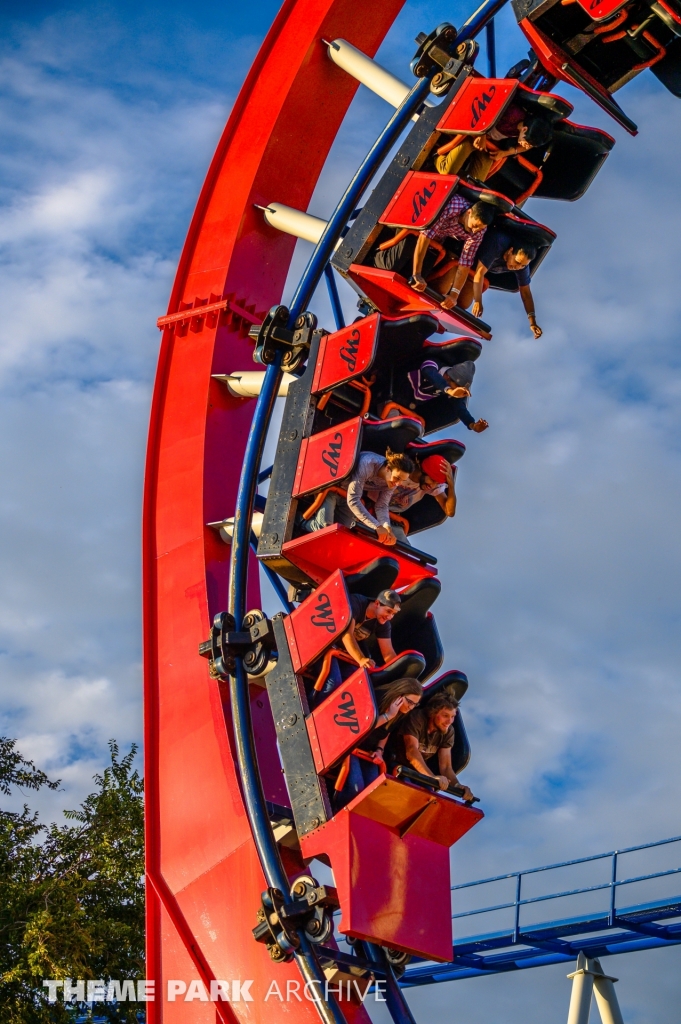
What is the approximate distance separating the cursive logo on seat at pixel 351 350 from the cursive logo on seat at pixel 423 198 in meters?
0.94

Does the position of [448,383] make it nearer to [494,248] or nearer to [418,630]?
[494,248]

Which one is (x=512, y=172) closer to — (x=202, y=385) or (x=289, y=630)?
(x=202, y=385)

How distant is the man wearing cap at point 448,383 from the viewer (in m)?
10.9

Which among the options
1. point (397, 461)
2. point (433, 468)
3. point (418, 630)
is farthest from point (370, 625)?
point (433, 468)

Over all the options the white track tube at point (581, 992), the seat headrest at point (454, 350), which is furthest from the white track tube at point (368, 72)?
the white track tube at point (581, 992)

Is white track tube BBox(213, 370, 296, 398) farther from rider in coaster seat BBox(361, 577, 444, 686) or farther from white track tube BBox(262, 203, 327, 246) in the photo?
rider in coaster seat BBox(361, 577, 444, 686)

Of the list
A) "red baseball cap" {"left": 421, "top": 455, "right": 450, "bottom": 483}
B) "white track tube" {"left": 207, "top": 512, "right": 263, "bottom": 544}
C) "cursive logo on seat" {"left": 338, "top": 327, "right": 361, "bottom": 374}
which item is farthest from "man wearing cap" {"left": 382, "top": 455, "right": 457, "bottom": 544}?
"white track tube" {"left": 207, "top": 512, "right": 263, "bottom": 544}

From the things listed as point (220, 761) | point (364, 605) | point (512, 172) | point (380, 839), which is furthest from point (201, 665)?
point (512, 172)

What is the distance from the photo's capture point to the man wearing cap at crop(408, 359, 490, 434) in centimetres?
1093

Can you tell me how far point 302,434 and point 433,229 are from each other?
1786mm

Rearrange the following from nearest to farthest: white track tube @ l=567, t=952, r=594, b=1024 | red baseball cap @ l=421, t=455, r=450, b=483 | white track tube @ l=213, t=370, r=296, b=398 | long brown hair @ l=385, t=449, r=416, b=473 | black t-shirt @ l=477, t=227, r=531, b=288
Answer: long brown hair @ l=385, t=449, r=416, b=473, red baseball cap @ l=421, t=455, r=450, b=483, black t-shirt @ l=477, t=227, r=531, b=288, white track tube @ l=213, t=370, r=296, b=398, white track tube @ l=567, t=952, r=594, b=1024

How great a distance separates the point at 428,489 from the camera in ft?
35.4

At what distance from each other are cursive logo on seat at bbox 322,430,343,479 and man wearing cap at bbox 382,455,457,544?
65cm

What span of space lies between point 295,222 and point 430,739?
4438 mm
